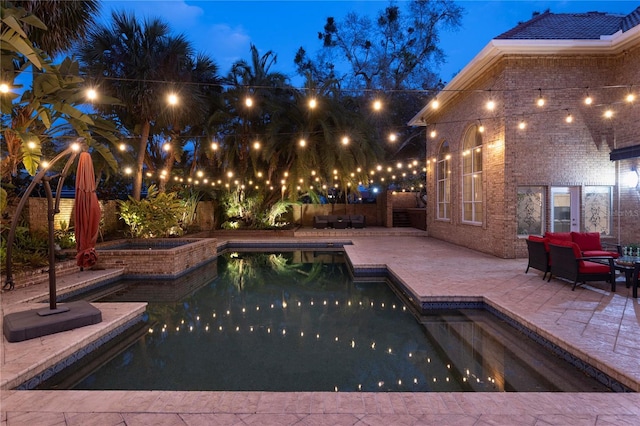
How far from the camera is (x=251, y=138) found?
Answer: 14742 millimetres

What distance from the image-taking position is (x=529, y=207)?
9.07 metres

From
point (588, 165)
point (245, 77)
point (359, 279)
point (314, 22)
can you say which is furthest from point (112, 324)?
point (314, 22)

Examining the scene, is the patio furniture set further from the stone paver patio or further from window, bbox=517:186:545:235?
window, bbox=517:186:545:235

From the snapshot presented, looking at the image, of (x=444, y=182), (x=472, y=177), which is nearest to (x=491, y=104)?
(x=472, y=177)

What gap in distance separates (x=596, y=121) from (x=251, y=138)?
11467mm

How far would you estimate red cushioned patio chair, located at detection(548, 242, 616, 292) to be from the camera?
5.74 metres

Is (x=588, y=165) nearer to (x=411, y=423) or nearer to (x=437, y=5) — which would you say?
(x=411, y=423)

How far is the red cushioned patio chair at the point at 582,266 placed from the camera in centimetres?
574

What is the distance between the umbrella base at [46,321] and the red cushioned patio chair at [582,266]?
23.3 feet

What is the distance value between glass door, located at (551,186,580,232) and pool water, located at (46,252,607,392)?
→ 5.39m

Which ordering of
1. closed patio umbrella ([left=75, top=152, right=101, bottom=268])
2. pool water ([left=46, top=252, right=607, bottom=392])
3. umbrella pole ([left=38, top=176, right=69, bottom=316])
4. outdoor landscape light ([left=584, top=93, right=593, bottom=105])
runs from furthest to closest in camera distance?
outdoor landscape light ([left=584, top=93, right=593, bottom=105])
closed patio umbrella ([left=75, top=152, right=101, bottom=268])
umbrella pole ([left=38, top=176, right=69, bottom=316])
pool water ([left=46, top=252, right=607, bottom=392])

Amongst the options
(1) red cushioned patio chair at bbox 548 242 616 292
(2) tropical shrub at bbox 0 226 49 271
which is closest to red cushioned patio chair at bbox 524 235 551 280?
(1) red cushioned patio chair at bbox 548 242 616 292

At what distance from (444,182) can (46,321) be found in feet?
41.0

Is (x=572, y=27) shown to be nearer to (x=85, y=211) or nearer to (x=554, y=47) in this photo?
(x=554, y=47)
